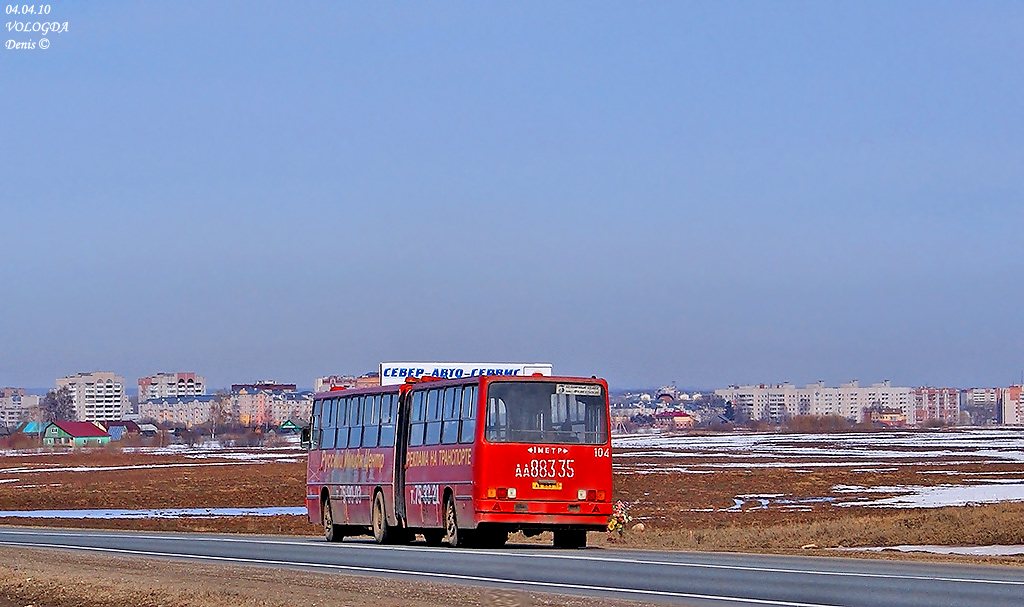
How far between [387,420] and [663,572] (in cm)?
1345

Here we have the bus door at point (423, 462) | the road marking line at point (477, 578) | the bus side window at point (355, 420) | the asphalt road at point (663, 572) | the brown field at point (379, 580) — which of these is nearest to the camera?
the road marking line at point (477, 578)

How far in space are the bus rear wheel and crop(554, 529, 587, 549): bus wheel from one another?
4090 millimetres

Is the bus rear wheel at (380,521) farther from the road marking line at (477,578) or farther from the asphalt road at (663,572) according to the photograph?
the road marking line at (477,578)

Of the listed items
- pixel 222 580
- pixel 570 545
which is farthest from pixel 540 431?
pixel 222 580

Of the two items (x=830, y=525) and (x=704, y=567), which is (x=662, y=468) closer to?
(x=830, y=525)

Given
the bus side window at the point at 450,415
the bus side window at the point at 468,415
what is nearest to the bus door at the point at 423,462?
the bus side window at the point at 450,415

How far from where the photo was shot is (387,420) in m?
35.4

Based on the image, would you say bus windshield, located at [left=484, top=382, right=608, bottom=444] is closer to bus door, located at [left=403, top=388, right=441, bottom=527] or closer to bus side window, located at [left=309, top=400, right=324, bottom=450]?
bus door, located at [left=403, top=388, right=441, bottom=527]

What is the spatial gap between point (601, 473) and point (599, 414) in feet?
4.20

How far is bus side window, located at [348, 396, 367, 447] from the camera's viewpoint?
37.0 meters

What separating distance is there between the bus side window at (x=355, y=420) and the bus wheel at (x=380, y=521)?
192 centimetres

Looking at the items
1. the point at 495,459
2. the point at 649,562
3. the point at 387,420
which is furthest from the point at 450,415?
the point at 649,562

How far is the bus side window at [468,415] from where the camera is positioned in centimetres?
3131

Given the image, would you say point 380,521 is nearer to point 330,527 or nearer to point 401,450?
point 401,450
